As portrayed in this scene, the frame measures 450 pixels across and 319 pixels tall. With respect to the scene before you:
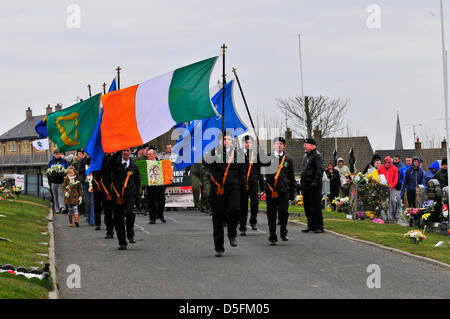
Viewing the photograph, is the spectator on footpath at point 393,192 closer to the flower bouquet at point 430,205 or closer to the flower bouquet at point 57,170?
the flower bouquet at point 430,205

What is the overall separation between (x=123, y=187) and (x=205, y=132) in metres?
8.79

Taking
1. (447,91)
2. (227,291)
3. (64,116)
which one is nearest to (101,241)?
(64,116)

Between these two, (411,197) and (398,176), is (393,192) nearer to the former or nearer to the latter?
(398,176)

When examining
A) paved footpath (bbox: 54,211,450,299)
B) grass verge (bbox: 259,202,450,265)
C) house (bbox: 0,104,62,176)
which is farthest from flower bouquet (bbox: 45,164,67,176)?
house (bbox: 0,104,62,176)

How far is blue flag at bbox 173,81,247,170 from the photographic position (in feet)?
74.9

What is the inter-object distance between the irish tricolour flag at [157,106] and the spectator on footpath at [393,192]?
8.36 metres

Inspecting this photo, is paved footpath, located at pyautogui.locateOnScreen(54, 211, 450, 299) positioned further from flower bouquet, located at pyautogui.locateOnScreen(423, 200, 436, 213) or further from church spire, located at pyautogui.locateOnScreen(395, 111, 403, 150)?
church spire, located at pyautogui.locateOnScreen(395, 111, 403, 150)

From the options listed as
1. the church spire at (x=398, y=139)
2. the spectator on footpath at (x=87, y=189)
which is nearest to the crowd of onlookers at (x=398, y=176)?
the spectator on footpath at (x=87, y=189)

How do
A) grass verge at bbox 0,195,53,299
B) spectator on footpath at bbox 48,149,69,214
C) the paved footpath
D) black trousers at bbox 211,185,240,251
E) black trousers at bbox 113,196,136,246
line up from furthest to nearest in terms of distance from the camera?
spectator on footpath at bbox 48,149,69,214 < black trousers at bbox 113,196,136,246 < black trousers at bbox 211,185,240,251 < the paved footpath < grass verge at bbox 0,195,53,299

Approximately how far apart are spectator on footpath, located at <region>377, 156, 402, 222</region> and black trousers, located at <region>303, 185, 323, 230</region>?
15.1 ft

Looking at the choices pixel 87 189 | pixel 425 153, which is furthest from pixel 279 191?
pixel 425 153

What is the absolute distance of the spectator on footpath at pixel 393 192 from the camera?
21.5m

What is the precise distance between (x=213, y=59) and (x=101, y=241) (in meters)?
4.28

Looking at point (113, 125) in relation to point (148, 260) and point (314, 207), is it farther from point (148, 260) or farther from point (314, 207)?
point (314, 207)
